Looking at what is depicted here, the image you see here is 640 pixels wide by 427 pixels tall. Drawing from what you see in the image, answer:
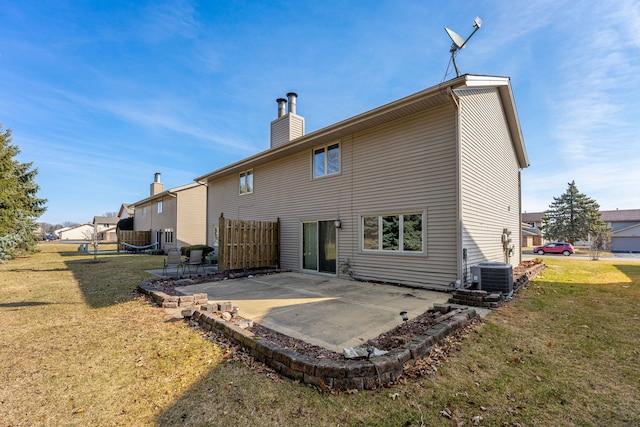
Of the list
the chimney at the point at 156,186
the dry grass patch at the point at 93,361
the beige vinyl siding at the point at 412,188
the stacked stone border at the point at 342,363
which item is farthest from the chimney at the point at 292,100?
the chimney at the point at 156,186

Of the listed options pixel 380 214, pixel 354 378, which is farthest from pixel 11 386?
pixel 380 214

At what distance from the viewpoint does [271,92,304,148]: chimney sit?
1237 cm

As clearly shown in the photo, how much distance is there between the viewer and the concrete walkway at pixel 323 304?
13.8ft

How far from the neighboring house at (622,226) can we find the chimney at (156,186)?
2024 inches

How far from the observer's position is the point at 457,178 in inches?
264

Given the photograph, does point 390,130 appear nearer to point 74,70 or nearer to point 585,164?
point 74,70

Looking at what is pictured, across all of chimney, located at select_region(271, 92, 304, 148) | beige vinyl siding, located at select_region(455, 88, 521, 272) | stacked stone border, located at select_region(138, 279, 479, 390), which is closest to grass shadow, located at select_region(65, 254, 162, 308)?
stacked stone border, located at select_region(138, 279, 479, 390)

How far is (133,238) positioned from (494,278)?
2760cm

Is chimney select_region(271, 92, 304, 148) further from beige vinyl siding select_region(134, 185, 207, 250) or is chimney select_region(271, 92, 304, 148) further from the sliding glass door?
beige vinyl siding select_region(134, 185, 207, 250)

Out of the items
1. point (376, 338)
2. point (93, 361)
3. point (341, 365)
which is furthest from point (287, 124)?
point (341, 365)

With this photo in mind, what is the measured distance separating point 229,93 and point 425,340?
1422 centimetres

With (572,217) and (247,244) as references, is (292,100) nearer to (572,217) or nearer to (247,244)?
(247,244)

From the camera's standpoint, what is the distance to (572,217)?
1378 inches

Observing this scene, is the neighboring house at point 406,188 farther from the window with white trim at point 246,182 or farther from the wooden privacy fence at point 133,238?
the wooden privacy fence at point 133,238
